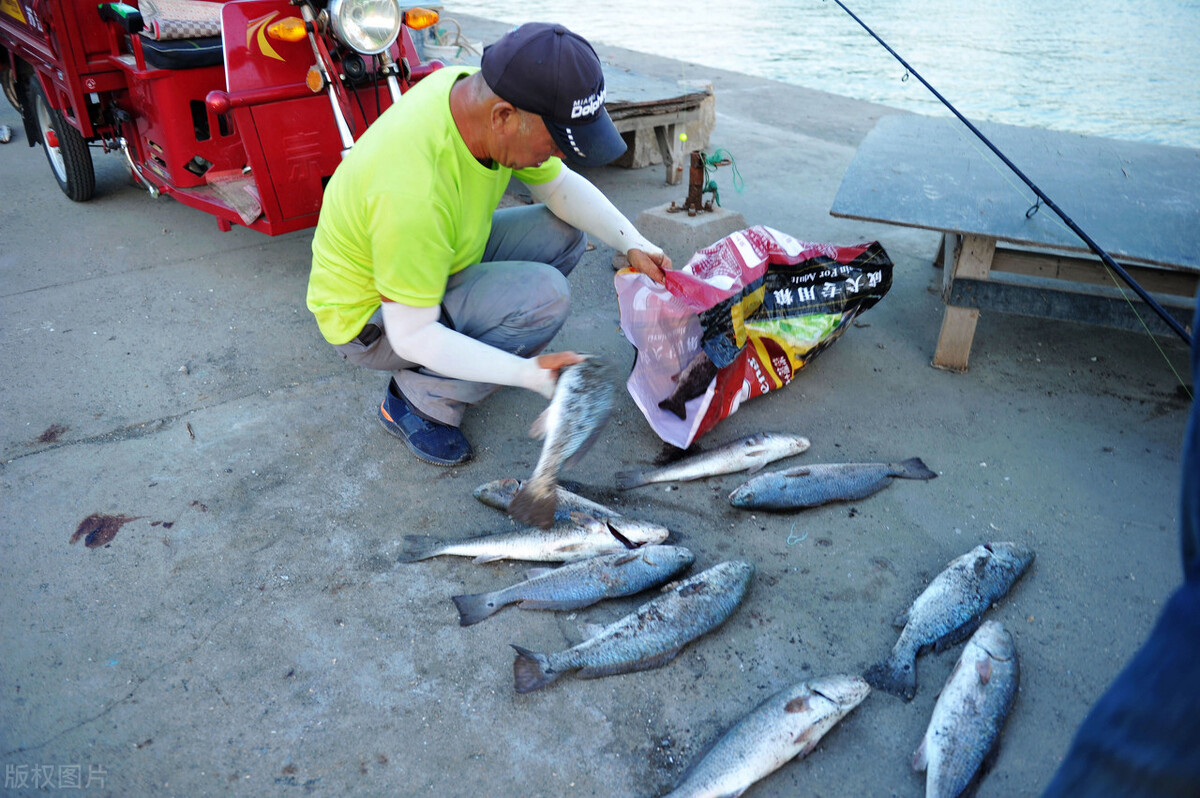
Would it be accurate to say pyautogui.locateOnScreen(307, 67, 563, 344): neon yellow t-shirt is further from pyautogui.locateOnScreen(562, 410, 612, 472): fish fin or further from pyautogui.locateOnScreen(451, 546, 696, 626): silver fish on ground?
pyautogui.locateOnScreen(451, 546, 696, 626): silver fish on ground

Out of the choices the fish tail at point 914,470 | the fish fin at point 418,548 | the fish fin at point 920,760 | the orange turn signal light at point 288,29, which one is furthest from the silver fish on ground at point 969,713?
the orange turn signal light at point 288,29

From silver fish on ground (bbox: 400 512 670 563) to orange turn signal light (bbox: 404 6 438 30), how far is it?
2.59 meters

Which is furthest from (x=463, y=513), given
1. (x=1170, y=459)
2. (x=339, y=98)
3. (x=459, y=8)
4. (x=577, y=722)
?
(x=459, y=8)

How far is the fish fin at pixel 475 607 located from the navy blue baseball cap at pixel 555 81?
1.32 m

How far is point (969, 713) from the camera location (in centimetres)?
193

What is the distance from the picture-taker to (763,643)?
7.31 feet

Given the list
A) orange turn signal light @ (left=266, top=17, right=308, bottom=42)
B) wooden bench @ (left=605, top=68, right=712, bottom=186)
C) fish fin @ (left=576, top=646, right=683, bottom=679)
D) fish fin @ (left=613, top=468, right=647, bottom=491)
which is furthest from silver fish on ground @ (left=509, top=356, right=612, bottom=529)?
wooden bench @ (left=605, top=68, right=712, bottom=186)

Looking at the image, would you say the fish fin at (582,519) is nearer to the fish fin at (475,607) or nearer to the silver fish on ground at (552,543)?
the silver fish on ground at (552,543)

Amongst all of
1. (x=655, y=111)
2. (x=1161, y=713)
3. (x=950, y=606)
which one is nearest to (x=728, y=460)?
(x=950, y=606)

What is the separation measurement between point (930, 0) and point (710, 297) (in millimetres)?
22099

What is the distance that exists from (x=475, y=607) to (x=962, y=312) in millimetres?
2490

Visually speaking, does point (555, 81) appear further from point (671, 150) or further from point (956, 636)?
point (671, 150)

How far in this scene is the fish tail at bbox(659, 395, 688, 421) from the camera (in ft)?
9.98

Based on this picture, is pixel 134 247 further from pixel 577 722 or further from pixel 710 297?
pixel 577 722
